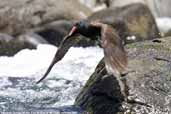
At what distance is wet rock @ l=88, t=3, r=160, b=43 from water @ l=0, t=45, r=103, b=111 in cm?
162

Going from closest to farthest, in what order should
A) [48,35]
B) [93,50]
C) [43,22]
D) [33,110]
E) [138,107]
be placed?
[138,107] → [33,110] → [93,50] → [48,35] → [43,22]

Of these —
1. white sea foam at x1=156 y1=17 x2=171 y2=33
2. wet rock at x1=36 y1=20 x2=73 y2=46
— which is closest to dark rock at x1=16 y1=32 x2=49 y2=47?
wet rock at x1=36 y1=20 x2=73 y2=46

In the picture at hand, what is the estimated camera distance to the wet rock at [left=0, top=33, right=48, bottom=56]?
46.0 ft

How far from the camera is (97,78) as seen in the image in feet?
22.0

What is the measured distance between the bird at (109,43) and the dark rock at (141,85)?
138 millimetres

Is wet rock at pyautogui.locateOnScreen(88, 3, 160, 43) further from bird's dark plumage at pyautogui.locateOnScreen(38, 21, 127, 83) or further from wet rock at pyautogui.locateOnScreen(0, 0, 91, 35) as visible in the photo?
bird's dark plumage at pyautogui.locateOnScreen(38, 21, 127, 83)

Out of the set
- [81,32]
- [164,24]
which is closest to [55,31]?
[164,24]

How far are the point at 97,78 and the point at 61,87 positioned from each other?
2.22 m

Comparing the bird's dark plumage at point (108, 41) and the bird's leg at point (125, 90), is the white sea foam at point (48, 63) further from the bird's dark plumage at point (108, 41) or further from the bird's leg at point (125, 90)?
the bird's leg at point (125, 90)

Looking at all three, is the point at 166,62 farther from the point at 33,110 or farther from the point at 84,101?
the point at 33,110

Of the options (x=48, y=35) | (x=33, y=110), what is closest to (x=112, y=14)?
(x=48, y=35)

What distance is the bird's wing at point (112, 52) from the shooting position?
5.67 m

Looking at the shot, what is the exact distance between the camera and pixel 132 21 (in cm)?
1535

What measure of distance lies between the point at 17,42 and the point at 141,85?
8624 millimetres
